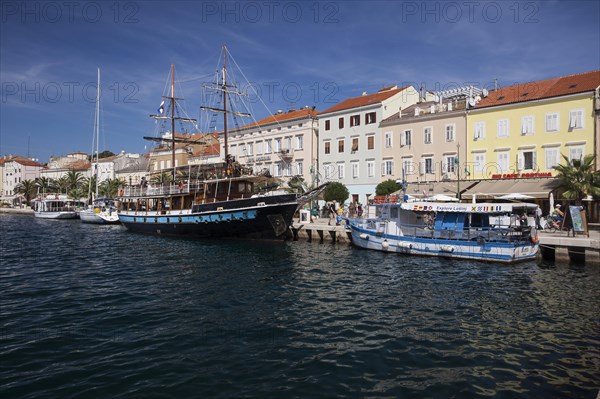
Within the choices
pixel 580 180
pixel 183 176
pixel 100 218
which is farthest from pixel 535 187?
pixel 100 218

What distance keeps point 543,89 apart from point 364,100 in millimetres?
19476

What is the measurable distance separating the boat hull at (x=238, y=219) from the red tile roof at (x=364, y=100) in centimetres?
2248

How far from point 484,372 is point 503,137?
34.4 meters

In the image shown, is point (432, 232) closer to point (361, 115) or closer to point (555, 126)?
point (555, 126)

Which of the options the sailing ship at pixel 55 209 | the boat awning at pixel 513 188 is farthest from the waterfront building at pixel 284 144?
the sailing ship at pixel 55 209

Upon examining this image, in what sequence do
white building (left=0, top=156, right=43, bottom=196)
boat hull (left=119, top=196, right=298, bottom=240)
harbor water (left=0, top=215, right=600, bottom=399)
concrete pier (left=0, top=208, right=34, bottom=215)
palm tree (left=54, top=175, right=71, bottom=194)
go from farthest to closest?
white building (left=0, top=156, right=43, bottom=196) < palm tree (left=54, top=175, right=71, bottom=194) < concrete pier (left=0, top=208, right=34, bottom=215) < boat hull (left=119, top=196, right=298, bottom=240) < harbor water (left=0, top=215, right=600, bottom=399)

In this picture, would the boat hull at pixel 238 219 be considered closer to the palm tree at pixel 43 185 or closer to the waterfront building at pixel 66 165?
the waterfront building at pixel 66 165

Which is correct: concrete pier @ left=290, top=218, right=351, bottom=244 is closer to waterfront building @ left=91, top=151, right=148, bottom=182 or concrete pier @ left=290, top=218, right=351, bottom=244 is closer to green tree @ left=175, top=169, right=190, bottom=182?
green tree @ left=175, top=169, right=190, bottom=182

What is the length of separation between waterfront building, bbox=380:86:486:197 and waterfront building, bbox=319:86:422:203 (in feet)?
4.18

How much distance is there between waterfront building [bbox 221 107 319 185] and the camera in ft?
180

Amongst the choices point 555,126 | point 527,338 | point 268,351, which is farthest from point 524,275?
point 555,126

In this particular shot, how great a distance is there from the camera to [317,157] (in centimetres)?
5478

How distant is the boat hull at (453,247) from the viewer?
23203mm

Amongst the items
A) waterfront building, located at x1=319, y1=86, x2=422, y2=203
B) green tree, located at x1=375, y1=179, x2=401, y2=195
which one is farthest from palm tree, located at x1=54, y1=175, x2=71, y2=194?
green tree, located at x1=375, y1=179, x2=401, y2=195
